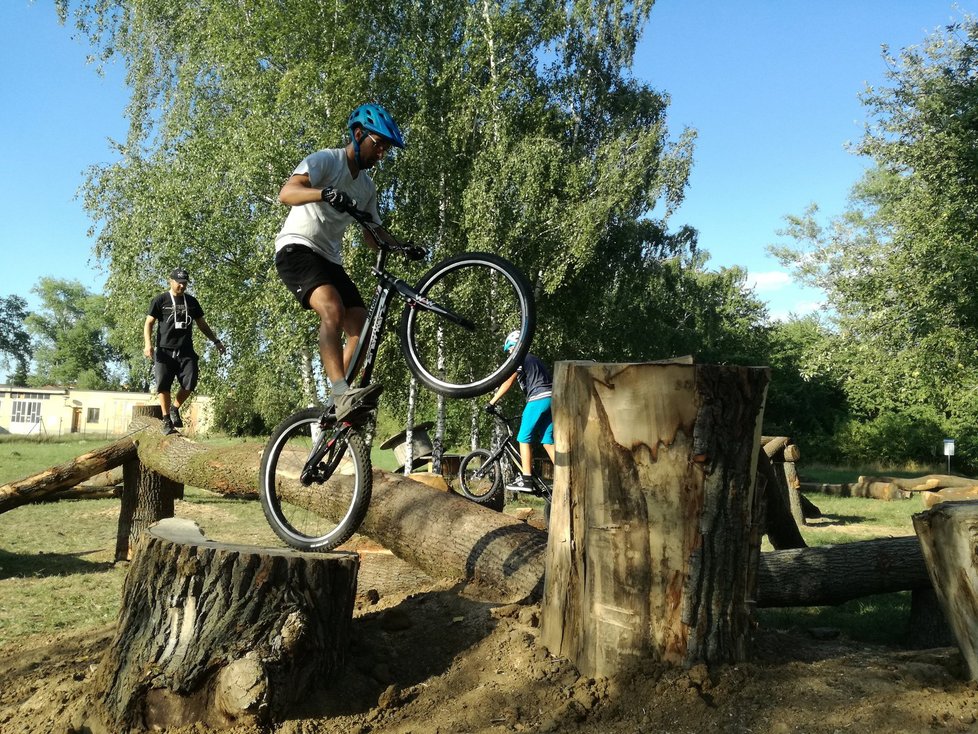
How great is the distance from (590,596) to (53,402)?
65176 mm

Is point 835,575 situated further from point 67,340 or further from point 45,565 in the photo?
point 67,340

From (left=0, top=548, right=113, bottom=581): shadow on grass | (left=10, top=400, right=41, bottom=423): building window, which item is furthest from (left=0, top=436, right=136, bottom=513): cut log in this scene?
(left=10, top=400, right=41, bottom=423): building window

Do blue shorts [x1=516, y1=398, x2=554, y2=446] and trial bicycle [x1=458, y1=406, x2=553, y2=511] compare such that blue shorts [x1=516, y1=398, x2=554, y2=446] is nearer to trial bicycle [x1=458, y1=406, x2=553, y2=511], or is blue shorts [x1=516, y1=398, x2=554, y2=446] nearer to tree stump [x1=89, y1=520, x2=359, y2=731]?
trial bicycle [x1=458, y1=406, x2=553, y2=511]

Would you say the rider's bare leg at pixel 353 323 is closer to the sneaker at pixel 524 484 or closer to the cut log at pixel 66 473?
the cut log at pixel 66 473

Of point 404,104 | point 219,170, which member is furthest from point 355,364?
point 404,104

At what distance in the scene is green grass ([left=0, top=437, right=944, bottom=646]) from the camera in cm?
532

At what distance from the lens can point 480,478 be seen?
37.6ft

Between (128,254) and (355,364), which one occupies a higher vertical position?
(128,254)

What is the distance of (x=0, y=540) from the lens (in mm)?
8773

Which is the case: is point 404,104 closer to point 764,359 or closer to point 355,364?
point 355,364

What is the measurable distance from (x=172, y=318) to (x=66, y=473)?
72.6 inches

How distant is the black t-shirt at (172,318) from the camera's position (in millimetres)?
8328

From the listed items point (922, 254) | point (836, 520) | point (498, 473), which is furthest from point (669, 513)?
point (922, 254)

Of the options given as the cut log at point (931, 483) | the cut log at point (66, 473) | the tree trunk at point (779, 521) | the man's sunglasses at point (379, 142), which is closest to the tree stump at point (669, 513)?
the man's sunglasses at point (379, 142)
